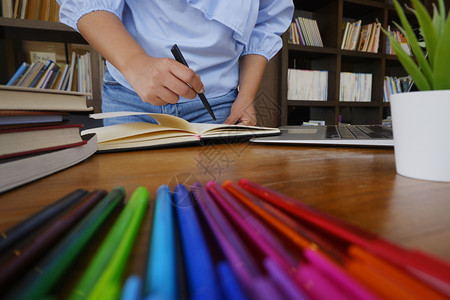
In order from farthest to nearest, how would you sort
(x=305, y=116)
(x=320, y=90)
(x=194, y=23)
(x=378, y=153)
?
(x=305, y=116) < (x=320, y=90) < (x=194, y=23) < (x=378, y=153)

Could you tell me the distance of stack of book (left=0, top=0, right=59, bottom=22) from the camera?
1405mm

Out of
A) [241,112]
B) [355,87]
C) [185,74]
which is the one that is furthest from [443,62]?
[355,87]

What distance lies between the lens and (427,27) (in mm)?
276

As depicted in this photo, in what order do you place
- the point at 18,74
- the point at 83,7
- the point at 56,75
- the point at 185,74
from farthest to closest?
the point at 56,75, the point at 18,74, the point at 83,7, the point at 185,74

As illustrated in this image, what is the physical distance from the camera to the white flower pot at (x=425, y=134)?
0.27 metres

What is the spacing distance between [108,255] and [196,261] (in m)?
0.04

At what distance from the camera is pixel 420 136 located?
11.3 inches

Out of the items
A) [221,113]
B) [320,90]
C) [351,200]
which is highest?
[320,90]

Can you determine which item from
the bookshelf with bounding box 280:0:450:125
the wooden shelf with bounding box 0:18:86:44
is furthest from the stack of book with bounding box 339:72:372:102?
the wooden shelf with bounding box 0:18:86:44

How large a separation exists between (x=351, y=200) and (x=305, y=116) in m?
2.24

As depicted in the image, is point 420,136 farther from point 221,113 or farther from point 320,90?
point 320,90

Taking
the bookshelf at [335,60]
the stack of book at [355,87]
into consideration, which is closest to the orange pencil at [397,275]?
the bookshelf at [335,60]

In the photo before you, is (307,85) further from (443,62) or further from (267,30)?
(443,62)

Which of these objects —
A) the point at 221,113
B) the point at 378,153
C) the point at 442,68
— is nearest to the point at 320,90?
the point at 221,113
